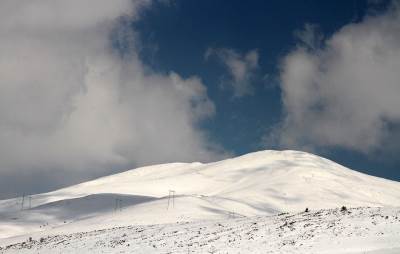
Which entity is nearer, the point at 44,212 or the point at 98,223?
the point at 98,223

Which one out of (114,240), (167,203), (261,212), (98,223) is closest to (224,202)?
(261,212)

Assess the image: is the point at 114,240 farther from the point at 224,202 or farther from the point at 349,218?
the point at 224,202

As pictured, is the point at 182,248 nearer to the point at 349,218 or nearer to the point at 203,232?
the point at 203,232

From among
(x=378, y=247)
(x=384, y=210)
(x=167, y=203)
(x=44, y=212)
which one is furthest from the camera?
(x=44, y=212)

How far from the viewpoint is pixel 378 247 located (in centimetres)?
3522

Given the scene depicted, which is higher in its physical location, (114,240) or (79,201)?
(79,201)

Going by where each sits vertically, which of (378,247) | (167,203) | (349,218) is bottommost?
(378,247)

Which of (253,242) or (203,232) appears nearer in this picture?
(253,242)

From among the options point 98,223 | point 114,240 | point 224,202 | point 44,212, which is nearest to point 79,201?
point 44,212

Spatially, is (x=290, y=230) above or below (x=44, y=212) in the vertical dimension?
below

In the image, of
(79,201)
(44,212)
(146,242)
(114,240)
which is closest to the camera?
(146,242)

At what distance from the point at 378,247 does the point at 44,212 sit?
150m

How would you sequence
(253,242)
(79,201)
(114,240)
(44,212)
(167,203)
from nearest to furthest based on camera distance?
(253,242)
(114,240)
(167,203)
(44,212)
(79,201)

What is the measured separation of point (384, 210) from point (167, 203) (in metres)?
93.9
